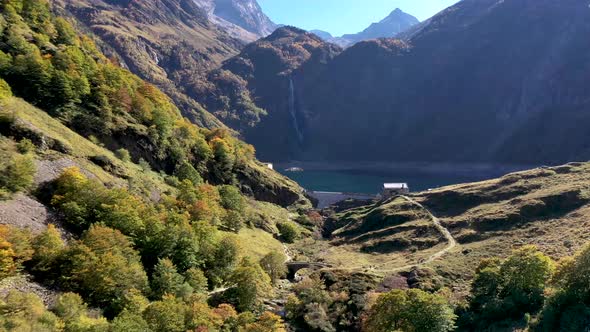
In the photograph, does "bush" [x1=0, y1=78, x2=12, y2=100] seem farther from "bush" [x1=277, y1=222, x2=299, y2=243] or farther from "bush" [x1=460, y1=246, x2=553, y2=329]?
"bush" [x1=460, y1=246, x2=553, y2=329]

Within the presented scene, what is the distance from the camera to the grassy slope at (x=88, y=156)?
59000mm

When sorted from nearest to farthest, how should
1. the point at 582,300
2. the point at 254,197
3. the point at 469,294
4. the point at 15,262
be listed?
the point at 15,262 < the point at 582,300 < the point at 469,294 < the point at 254,197

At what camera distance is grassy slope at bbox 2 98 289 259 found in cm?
5900

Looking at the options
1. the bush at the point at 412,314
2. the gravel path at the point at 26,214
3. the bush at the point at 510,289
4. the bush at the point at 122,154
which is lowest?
the gravel path at the point at 26,214

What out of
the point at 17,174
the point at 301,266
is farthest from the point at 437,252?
the point at 17,174

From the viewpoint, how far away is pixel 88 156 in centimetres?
6519

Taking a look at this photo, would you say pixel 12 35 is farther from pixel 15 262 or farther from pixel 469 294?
pixel 469 294

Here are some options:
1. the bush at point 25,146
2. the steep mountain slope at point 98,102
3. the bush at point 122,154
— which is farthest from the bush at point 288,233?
the bush at point 25,146

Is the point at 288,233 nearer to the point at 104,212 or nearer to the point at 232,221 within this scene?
the point at 232,221

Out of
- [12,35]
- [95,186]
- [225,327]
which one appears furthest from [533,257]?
[12,35]

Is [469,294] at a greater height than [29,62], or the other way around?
[29,62]

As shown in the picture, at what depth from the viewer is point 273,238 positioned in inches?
3509

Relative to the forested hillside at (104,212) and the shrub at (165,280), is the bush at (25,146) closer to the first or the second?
the forested hillside at (104,212)

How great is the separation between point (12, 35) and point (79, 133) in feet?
66.8
